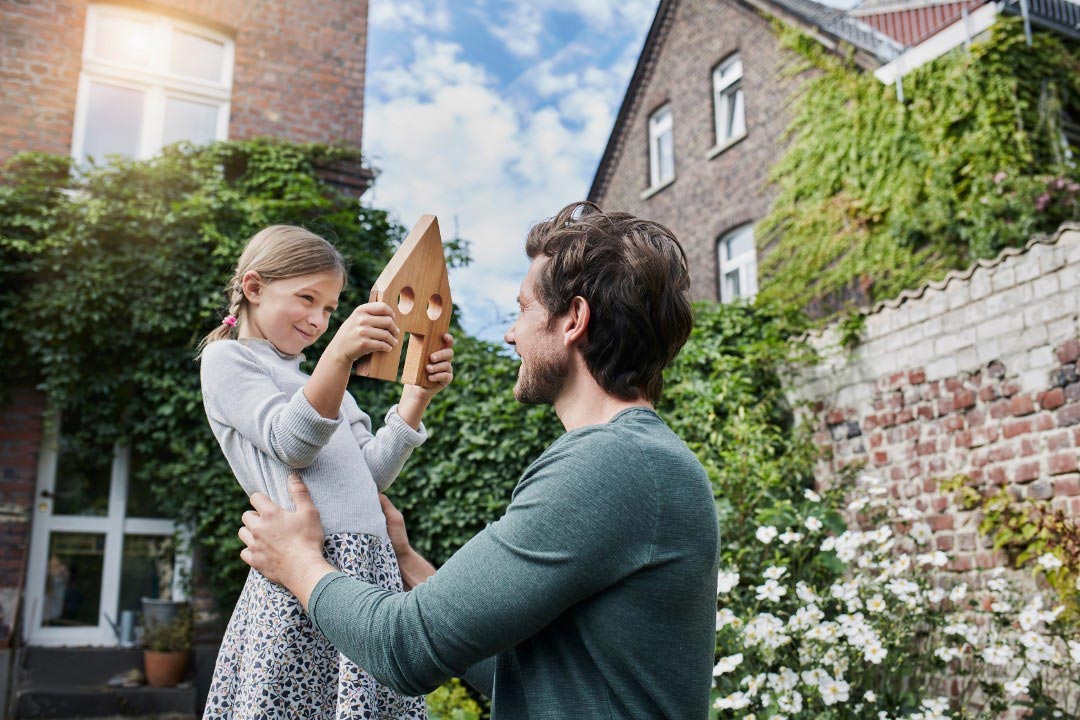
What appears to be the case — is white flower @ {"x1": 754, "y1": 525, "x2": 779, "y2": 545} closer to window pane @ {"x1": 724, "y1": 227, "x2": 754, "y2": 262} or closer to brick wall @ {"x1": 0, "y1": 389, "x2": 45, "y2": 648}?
brick wall @ {"x1": 0, "y1": 389, "x2": 45, "y2": 648}

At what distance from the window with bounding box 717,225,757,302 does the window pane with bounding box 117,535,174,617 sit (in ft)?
25.4

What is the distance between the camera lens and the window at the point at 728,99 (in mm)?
12375

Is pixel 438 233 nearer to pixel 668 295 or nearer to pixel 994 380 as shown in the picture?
pixel 668 295

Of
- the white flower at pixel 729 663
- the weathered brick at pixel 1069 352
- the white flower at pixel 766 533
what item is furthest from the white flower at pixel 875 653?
the weathered brick at pixel 1069 352

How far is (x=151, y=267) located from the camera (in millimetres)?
6742

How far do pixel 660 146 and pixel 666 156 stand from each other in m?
0.35

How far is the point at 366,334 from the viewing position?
1.46 m

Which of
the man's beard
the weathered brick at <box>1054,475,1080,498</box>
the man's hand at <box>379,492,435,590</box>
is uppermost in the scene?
the weathered brick at <box>1054,475,1080,498</box>

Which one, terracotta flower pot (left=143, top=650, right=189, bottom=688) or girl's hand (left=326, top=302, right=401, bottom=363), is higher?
girl's hand (left=326, top=302, right=401, bottom=363)

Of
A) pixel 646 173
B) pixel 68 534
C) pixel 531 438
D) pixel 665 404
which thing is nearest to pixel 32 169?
pixel 68 534

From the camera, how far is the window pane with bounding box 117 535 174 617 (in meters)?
6.88

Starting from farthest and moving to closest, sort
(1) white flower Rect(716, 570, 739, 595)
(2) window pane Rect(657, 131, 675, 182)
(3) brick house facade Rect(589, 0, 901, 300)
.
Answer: (2) window pane Rect(657, 131, 675, 182), (3) brick house facade Rect(589, 0, 901, 300), (1) white flower Rect(716, 570, 739, 595)

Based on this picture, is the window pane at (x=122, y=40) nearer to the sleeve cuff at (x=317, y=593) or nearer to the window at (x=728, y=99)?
the window at (x=728, y=99)

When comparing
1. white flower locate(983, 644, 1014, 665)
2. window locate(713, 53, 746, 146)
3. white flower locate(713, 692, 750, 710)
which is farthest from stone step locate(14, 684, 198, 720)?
window locate(713, 53, 746, 146)
